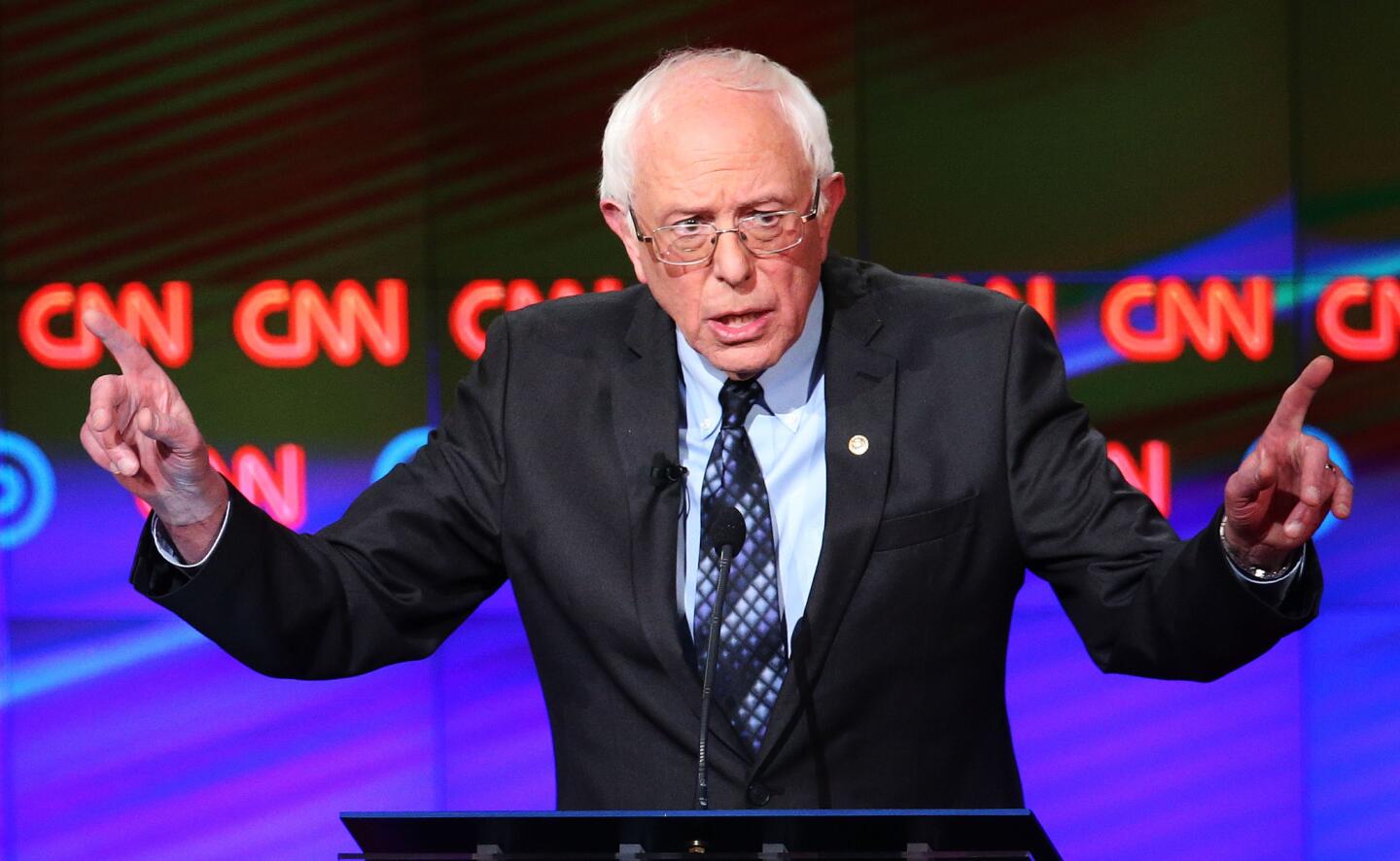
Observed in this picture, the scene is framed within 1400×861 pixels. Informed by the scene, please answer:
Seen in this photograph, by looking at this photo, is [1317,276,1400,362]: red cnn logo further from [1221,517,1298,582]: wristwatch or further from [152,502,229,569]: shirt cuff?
[152,502,229,569]: shirt cuff

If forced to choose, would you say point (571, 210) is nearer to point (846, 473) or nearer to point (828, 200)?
point (828, 200)

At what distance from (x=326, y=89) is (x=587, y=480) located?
203 cm

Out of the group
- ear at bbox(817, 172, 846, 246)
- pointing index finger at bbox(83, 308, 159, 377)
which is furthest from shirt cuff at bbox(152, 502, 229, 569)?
ear at bbox(817, 172, 846, 246)

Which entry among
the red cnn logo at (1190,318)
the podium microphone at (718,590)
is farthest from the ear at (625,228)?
the red cnn logo at (1190,318)

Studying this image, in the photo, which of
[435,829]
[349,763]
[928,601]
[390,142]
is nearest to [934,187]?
[390,142]

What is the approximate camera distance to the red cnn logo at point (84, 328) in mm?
3695

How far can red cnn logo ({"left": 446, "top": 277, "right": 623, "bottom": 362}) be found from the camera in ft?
12.1

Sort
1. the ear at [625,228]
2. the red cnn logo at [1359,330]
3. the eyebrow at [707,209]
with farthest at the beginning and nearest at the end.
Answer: the red cnn logo at [1359,330] → the ear at [625,228] → the eyebrow at [707,209]

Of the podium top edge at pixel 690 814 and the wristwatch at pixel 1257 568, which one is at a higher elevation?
the wristwatch at pixel 1257 568

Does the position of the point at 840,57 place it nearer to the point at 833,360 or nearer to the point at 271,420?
the point at 271,420

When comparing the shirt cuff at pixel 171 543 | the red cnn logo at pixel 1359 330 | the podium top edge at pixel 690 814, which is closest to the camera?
the podium top edge at pixel 690 814

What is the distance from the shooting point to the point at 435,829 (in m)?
1.32

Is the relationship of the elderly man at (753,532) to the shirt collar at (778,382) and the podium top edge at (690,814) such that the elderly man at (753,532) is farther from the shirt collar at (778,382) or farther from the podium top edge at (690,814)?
the podium top edge at (690,814)

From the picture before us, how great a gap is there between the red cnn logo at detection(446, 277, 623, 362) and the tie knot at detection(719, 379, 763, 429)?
1769mm
